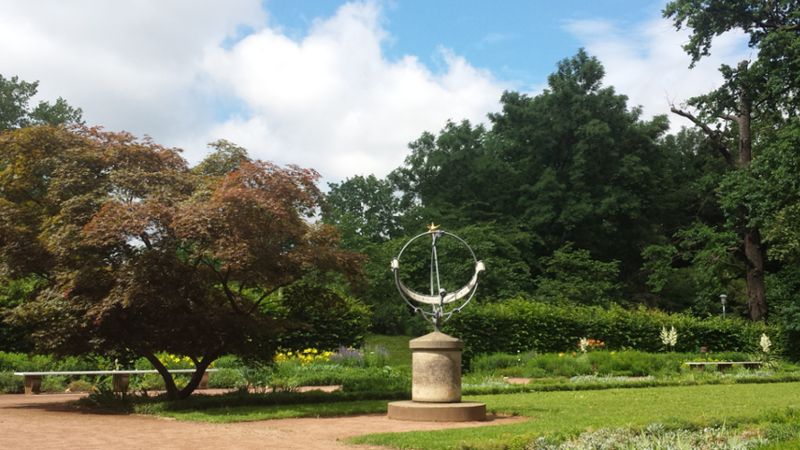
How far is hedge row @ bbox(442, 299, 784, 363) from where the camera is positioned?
22.7 m

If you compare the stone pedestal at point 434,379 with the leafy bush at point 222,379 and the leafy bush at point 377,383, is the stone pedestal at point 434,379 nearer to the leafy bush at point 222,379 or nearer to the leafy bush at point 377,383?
the leafy bush at point 377,383

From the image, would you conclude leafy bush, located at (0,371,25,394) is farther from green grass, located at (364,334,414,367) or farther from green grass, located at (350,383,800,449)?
green grass, located at (364,334,414,367)

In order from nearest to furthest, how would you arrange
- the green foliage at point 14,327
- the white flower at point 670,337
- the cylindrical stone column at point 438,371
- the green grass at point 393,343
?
the cylindrical stone column at point 438,371 < the green foliage at point 14,327 < the white flower at point 670,337 < the green grass at point 393,343

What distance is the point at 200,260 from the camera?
13.3 meters

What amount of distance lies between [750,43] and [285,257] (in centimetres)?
2181

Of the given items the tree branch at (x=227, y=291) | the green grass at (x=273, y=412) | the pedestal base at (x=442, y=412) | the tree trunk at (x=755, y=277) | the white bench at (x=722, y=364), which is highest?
the tree trunk at (x=755, y=277)

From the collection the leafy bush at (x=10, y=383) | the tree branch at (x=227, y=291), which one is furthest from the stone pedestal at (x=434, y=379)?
the leafy bush at (x=10, y=383)

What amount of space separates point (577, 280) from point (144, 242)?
26.9 metres

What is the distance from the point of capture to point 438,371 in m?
11.5

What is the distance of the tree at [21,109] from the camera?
41.0 m

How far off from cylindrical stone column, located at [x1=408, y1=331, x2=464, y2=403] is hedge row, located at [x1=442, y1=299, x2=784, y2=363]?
9993 mm

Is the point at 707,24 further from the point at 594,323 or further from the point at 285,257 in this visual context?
the point at 285,257

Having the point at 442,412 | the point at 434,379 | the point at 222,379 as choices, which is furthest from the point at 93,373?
the point at 442,412

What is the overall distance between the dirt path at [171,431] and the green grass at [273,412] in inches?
13.4
